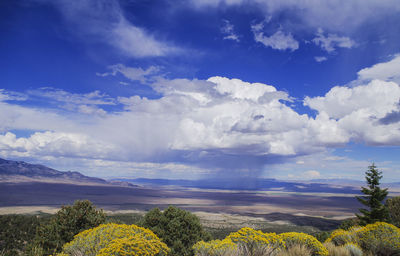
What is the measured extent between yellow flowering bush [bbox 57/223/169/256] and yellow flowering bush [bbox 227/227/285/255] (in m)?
2.48

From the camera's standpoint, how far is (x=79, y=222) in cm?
1266

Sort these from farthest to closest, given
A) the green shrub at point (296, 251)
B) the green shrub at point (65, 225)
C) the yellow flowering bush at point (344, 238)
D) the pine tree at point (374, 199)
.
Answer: the pine tree at point (374, 199) → the yellow flowering bush at point (344, 238) → the green shrub at point (65, 225) → the green shrub at point (296, 251)

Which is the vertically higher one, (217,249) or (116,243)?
(116,243)

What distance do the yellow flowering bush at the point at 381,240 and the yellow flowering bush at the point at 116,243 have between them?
8.42 m

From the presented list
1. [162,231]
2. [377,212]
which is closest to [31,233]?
[162,231]

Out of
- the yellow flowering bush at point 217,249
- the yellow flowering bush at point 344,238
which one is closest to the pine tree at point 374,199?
the yellow flowering bush at point 344,238

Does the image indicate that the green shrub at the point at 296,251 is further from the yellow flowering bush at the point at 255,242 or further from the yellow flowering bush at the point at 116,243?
the yellow flowering bush at the point at 116,243

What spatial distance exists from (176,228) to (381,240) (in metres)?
10.6

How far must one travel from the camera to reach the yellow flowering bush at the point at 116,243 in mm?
7004

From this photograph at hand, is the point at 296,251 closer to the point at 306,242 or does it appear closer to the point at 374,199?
the point at 306,242

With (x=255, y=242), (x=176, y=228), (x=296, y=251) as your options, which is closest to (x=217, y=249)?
(x=255, y=242)

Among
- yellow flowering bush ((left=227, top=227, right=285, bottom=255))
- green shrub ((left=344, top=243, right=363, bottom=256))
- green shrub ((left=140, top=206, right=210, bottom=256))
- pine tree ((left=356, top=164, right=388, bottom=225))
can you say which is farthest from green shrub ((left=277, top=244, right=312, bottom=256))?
pine tree ((left=356, top=164, right=388, bottom=225))

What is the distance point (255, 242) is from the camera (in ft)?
29.2

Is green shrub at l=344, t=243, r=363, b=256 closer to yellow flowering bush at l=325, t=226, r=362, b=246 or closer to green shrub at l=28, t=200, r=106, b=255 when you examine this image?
yellow flowering bush at l=325, t=226, r=362, b=246
